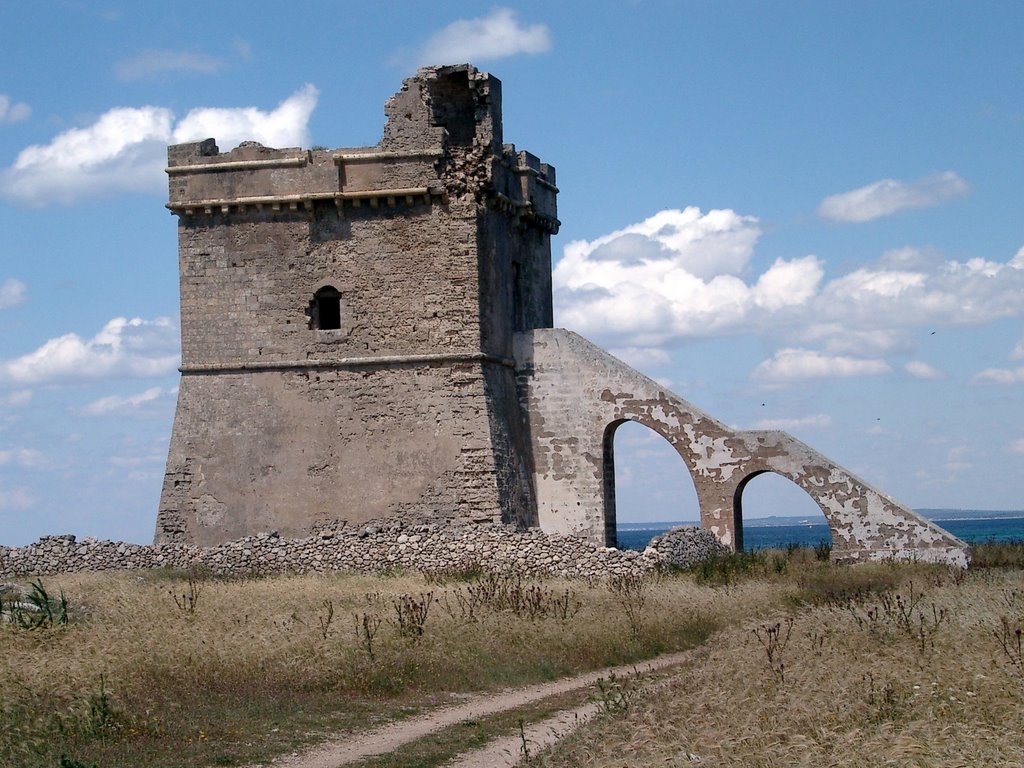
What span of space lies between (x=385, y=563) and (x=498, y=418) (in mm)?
3152

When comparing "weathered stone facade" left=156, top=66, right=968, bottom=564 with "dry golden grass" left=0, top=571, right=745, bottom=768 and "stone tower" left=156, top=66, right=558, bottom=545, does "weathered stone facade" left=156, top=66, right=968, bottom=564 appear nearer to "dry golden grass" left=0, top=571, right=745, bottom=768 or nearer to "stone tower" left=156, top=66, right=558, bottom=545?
"stone tower" left=156, top=66, right=558, bottom=545

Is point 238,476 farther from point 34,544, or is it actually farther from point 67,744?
point 67,744

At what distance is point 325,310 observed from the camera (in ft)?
79.0

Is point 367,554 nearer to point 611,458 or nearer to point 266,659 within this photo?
point 611,458

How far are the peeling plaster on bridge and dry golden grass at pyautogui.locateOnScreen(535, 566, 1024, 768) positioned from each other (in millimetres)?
8754

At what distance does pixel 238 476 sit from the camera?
77.6 feet

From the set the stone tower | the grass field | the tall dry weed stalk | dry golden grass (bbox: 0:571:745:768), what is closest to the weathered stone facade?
the stone tower

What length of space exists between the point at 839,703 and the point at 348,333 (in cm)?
1499

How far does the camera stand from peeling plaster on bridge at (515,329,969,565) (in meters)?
22.3

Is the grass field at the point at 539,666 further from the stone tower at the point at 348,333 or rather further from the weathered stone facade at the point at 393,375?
the stone tower at the point at 348,333

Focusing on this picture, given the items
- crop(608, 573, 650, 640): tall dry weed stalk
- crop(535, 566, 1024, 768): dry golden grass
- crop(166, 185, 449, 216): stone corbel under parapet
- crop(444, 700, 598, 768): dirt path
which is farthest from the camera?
crop(166, 185, 449, 216): stone corbel under parapet

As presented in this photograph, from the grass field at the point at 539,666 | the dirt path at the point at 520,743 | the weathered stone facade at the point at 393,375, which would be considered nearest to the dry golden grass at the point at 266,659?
the grass field at the point at 539,666

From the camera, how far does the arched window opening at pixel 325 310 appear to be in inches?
935

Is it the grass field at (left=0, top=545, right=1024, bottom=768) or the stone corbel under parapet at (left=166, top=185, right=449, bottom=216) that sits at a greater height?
the stone corbel under parapet at (left=166, top=185, right=449, bottom=216)
